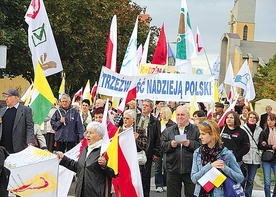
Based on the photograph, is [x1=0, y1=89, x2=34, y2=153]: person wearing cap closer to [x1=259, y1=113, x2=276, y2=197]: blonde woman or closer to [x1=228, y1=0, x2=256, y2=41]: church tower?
[x1=259, y1=113, x2=276, y2=197]: blonde woman

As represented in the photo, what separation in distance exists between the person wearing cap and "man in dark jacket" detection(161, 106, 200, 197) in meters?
2.40

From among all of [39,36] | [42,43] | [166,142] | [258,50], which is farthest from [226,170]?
[258,50]

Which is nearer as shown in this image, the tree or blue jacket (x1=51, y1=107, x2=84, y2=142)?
blue jacket (x1=51, y1=107, x2=84, y2=142)

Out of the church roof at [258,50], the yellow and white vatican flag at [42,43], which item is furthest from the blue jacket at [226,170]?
the church roof at [258,50]

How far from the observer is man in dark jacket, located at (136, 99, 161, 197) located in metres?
9.89

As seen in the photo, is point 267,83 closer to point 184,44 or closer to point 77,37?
point 77,37

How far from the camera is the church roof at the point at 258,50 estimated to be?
11462 cm

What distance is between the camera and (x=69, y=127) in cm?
1222

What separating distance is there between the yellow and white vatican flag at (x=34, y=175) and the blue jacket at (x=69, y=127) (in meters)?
4.93

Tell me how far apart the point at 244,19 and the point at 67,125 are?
385ft

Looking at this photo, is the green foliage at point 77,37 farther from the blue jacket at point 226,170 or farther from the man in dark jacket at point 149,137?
the blue jacket at point 226,170

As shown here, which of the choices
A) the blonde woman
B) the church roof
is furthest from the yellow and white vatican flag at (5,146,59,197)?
the church roof

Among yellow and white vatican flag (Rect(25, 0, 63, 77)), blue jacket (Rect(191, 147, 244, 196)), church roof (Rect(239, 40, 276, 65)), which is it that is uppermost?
church roof (Rect(239, 40, 276, 65))

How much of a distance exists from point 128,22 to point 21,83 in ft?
42.2
